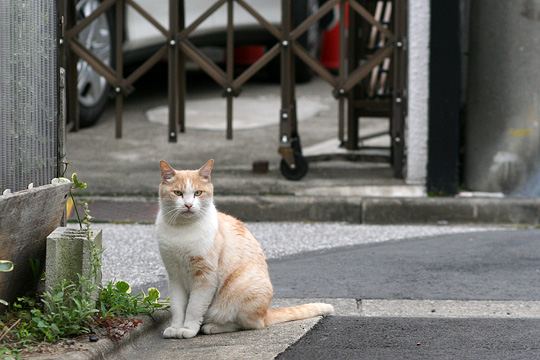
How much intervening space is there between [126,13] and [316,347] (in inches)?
242

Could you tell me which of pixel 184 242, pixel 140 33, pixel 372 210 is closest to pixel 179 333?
pixel 184 242

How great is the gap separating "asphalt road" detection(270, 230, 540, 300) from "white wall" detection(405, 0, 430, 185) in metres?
1.15

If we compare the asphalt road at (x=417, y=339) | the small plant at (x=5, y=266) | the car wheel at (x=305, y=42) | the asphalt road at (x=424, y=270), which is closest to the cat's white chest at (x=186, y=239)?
the asphalt road at (x=417, y=339)

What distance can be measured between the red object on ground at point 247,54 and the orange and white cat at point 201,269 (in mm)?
8516

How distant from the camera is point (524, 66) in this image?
903 cm

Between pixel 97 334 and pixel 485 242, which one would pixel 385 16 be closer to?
pixel 485 242

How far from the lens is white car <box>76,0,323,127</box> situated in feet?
35.0

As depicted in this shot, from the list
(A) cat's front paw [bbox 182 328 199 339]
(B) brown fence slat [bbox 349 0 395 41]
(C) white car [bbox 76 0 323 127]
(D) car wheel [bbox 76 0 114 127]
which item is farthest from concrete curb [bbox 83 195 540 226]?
(A) cat's front paw [bbox 182 328 199 339]

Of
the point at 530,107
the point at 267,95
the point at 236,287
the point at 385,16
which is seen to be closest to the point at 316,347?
the point at 236,287

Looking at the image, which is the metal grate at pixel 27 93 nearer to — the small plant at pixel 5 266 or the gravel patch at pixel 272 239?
the small plant at pixel 5 266

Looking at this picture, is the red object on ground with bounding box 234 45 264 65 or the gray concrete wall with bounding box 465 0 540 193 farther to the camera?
the red object on ground with bounding box 234 45 264 65

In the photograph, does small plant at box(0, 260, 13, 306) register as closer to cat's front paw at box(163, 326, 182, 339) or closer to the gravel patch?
cat's front paw at box(163, 326, 182, 339)

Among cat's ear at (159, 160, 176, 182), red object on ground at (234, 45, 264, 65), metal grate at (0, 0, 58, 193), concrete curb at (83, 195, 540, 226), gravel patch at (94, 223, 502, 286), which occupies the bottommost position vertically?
gravel patch at (94, 223, 502, 286)

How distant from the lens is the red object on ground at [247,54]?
46.8 feet
